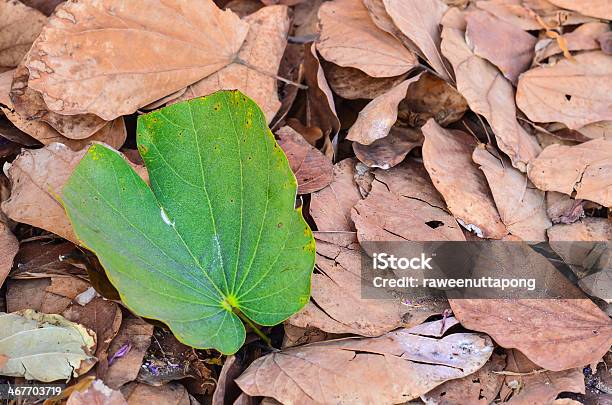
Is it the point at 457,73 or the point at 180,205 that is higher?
the point at 457,73

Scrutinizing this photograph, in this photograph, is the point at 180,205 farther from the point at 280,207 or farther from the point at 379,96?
the point at 379,96

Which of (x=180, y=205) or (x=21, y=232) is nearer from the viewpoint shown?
(x=180, y=205)

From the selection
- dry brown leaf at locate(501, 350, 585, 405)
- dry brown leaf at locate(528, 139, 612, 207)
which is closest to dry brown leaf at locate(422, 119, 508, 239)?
dry brown leaf at locate(528, 139, 612, 207)

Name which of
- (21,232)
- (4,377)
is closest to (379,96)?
(21,232)

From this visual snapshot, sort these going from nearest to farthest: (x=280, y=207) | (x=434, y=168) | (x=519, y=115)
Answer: (x=280, y=207) < (x=434, y=168) < (x=519, y=115)

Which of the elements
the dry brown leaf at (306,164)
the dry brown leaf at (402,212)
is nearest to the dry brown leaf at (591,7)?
the dry brown leaf at (402,212)

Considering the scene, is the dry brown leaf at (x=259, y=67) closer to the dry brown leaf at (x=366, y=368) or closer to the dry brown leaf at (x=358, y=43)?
the dry brown leaf at (x=358, y=43)

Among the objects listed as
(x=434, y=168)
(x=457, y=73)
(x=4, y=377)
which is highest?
(x=457, y=73)
